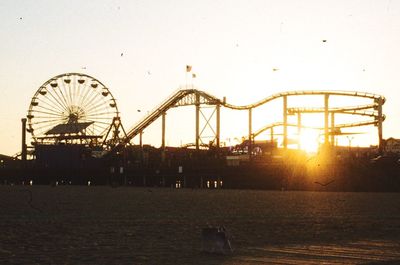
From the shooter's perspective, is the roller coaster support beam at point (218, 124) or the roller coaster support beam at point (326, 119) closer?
the roller coaster support beam at point (326, 119)

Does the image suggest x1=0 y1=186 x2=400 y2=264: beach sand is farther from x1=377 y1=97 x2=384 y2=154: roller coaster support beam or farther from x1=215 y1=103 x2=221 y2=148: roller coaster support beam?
x1=215 y1=103 x2=221 y2=148: roller coaster support beam

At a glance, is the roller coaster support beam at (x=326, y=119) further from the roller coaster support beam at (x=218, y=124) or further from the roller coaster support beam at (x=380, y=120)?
the roller coaster support beam at (x=218, y=124)

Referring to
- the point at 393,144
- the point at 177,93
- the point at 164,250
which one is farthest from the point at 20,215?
the point at 393,144

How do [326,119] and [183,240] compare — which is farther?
[326,119]

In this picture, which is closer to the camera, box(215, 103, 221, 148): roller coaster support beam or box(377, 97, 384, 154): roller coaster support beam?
box(377, 97, 384, 154): roller coaster support beam

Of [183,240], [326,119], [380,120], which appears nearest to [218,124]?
[326,119]

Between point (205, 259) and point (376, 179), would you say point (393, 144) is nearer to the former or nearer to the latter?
point (376, 179)

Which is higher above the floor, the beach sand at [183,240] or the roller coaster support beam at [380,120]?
the roller coaster support beam at [380,120]

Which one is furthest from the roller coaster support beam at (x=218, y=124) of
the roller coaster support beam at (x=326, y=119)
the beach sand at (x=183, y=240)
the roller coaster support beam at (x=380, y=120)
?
the beach sand at (x=183, y=240)

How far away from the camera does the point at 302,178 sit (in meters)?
73.5

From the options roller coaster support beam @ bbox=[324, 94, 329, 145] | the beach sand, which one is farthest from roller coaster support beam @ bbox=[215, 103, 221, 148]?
the beach sand

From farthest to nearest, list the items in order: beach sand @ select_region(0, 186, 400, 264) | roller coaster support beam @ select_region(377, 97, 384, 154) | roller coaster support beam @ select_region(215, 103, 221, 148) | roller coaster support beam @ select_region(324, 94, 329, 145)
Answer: roller coaster support beam @ select_region(215, 103, 221, 148), roller coaster support beam @ select_region(324, 94, 329, 145), roller coaster support beam @ select_region(377, 97, 384, 154), beach sand @ select_region(0, 186, 400, 264)

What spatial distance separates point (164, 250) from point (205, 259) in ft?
5.06

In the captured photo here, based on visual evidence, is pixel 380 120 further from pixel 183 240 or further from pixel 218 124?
pixel 183 240
